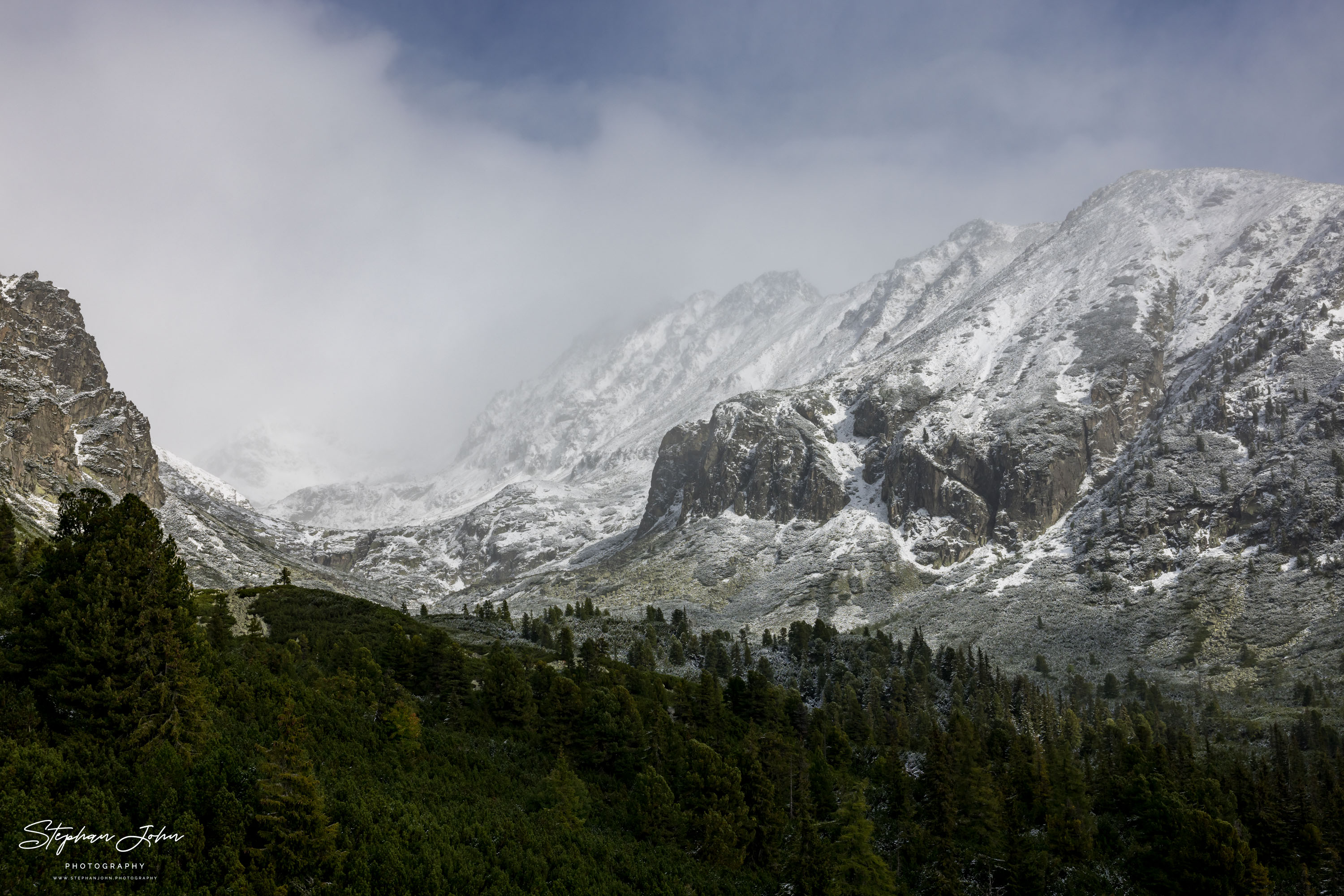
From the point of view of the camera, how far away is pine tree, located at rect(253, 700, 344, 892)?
32281 mm

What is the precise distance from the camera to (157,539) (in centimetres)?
4184

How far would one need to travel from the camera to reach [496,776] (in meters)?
57.0

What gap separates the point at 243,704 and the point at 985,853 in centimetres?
5484

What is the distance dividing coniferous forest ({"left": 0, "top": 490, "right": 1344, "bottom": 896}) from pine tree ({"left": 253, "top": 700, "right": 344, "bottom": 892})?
0.41 feet

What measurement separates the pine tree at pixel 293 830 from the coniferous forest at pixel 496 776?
0.41 feet

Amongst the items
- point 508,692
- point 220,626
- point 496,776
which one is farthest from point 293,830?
point 220,626

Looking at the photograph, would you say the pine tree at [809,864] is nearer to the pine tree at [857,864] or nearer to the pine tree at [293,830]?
the pine tree at [857,864]

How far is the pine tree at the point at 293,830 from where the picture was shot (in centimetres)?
3228

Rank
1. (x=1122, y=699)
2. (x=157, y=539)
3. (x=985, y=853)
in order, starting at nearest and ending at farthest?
(x=157, y=539) → (x=985, y=853) → (x=1122, y=699)

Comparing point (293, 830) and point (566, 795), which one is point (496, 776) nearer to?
point (566, 795)

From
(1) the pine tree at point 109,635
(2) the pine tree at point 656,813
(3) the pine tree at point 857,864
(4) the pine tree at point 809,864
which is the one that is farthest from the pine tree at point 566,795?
(1) the pine tree at point 109,635


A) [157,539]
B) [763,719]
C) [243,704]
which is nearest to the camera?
[157,539]

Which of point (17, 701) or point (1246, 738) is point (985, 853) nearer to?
point (17, 701)

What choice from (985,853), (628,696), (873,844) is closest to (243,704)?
(628,696)
